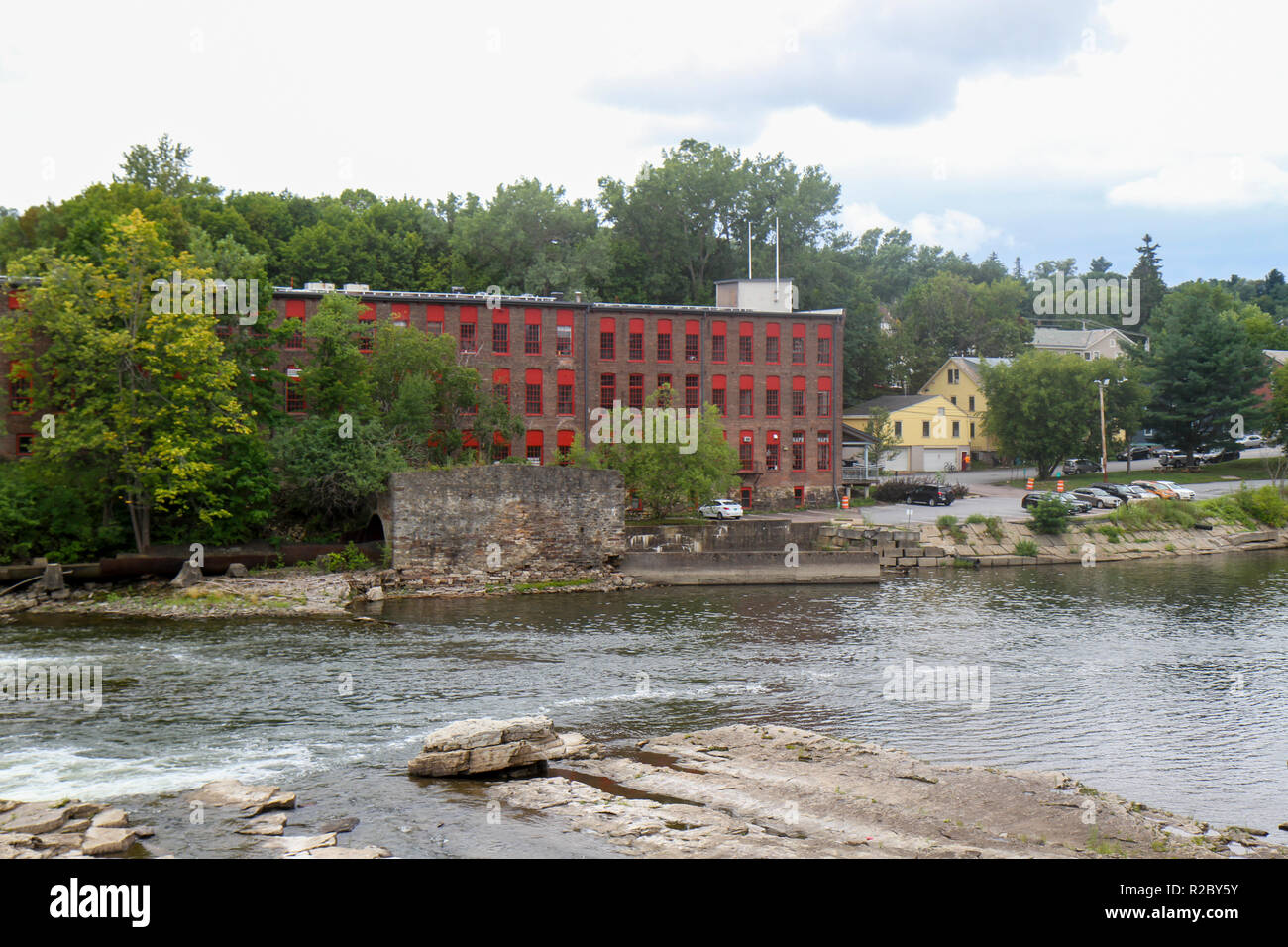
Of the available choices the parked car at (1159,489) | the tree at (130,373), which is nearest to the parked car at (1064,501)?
the parked car at (1159,489)

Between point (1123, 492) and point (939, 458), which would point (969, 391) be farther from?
point (1123, 492)

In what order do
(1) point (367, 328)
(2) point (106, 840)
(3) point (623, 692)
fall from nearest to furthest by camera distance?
(2) point (106, 840) → (3) point (623, 692) → (1) point (367, 328)

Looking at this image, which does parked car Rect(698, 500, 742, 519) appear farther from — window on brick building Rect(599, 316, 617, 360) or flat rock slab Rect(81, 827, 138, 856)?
flat rock slab Rect(81, 827, 138, 856)

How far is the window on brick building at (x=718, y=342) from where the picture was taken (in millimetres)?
70438

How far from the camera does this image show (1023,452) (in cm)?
8275

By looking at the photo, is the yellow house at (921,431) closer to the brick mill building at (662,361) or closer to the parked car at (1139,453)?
the brick mill building at (662,361)

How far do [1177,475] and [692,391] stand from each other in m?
42.2

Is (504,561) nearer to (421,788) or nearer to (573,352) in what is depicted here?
(573,352)

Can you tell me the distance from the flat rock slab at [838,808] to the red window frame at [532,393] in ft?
148

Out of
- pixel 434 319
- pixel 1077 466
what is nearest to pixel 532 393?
pixel 434 319

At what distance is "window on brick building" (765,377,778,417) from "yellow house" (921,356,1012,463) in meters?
28.1
